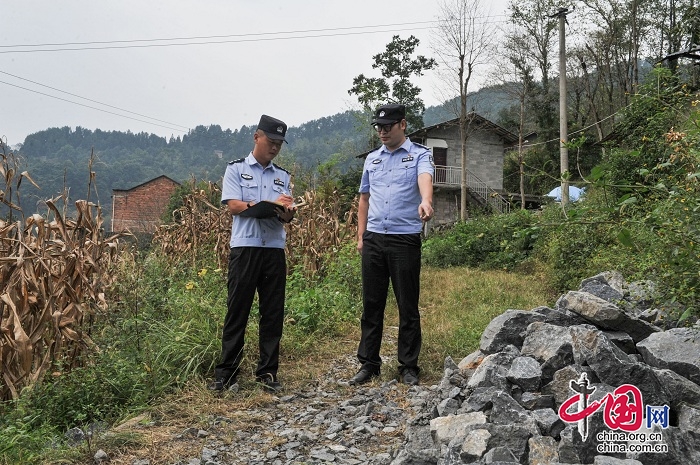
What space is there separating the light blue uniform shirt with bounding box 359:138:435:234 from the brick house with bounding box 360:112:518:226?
2734cm

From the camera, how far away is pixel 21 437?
11.1 feet

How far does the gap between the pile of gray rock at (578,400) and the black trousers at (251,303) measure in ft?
4.44

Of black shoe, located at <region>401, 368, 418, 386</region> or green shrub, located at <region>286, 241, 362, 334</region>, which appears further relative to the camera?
green shrub, located at <region>286, 241, 362, 334</region>

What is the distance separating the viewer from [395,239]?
4293 mm

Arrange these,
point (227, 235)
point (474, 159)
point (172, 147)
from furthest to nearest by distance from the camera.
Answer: point (172, 147) < point (474, 159) < point (227, 235)

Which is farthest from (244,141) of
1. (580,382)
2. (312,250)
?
(580,382)

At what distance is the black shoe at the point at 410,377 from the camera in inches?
164

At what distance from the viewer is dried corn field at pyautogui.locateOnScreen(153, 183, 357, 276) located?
872cm

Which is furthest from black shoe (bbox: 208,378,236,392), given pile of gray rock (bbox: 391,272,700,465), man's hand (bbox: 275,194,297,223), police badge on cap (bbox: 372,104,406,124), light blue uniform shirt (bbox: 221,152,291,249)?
police badge on cap (bbox: 372,104,406,124)

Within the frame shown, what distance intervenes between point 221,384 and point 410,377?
4.39ft

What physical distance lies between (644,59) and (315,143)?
7004 cm

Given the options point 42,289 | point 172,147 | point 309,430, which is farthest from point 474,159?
point 172,147

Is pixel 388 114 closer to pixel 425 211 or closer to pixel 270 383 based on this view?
pixel 425 211

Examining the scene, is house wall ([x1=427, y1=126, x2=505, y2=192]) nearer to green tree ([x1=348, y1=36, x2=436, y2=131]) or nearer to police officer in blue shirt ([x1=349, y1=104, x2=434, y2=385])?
green tree ([x1=348, y1=36, x2=436, y2=131])
